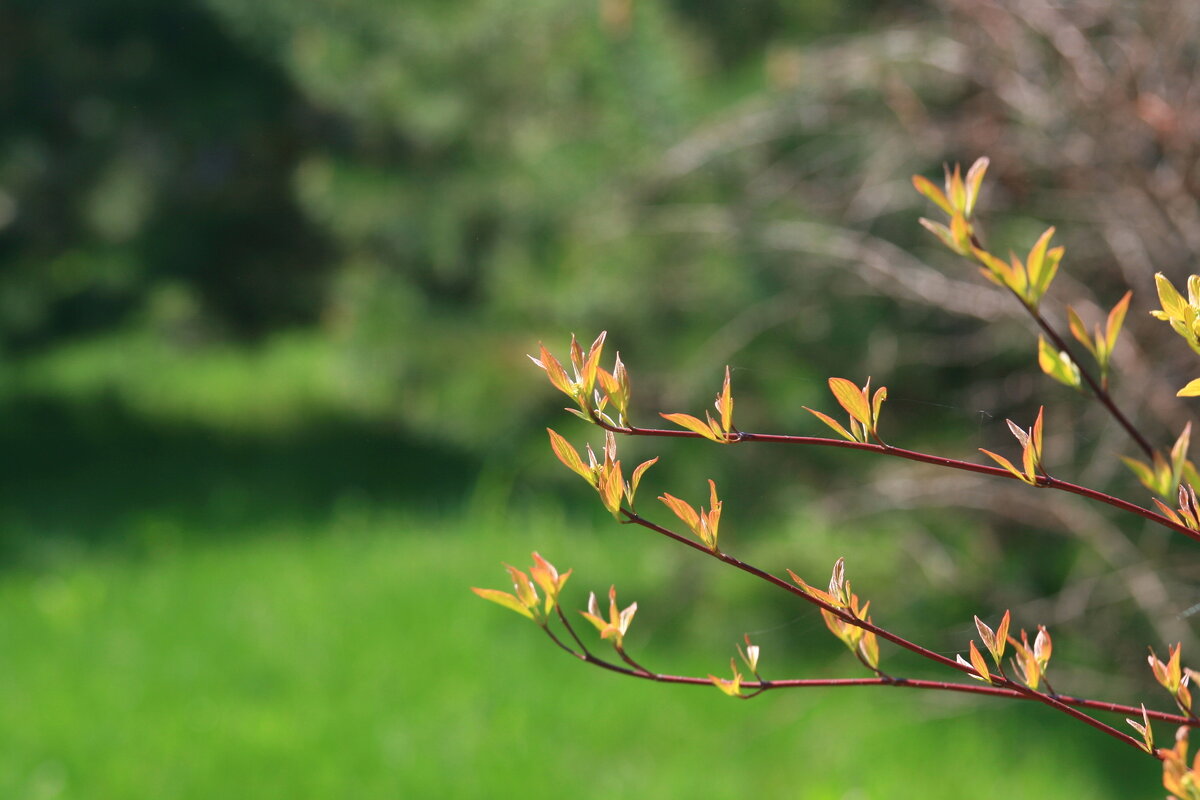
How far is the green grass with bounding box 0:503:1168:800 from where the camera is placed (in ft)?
10.3

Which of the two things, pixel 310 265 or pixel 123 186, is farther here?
pixel 310 265

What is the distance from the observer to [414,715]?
351 centimetres

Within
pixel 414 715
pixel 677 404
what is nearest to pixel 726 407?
pixel 677 404

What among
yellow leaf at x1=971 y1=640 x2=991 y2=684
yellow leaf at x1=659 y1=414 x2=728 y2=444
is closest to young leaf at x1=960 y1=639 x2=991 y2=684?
yellow leaf at x1=971 y1=640 x2=991 y2=684

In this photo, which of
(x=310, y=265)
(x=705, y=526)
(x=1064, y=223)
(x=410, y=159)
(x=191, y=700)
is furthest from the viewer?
(x=310, y=265)

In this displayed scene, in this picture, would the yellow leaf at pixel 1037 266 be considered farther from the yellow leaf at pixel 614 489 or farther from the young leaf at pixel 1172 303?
the yellow leaf at pixel 614 489

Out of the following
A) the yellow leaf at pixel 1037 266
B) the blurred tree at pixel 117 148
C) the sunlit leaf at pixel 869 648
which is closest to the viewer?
the yellow leaf at pixel 1037 266

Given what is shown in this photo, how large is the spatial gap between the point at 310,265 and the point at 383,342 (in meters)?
2.45

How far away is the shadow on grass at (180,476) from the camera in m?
5.52

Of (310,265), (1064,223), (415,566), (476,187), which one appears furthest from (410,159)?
(1064,223)

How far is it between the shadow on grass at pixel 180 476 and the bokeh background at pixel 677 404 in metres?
0.09

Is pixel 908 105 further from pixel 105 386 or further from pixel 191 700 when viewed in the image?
pixel 105 386

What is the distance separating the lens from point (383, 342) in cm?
467

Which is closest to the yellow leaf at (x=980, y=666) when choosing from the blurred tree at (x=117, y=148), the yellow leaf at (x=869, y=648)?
the yellow leaf at (x=869, y=648)
